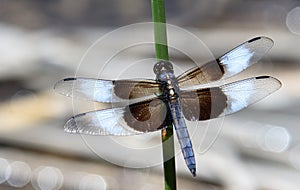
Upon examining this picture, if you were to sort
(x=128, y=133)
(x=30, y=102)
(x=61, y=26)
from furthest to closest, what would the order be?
(x=61, y=26), (x=30, y=102), (x=128, y=133)

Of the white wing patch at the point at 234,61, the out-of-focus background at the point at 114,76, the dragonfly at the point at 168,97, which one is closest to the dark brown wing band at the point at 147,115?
the dragonfly at the point at 168,97

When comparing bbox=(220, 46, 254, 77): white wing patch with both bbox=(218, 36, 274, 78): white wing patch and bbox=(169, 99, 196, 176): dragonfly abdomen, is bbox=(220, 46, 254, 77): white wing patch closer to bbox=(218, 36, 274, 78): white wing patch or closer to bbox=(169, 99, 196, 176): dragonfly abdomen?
bbox=(218, 36, 274, 78): white wing patch

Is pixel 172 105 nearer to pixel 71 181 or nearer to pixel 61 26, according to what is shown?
pixel 71 181

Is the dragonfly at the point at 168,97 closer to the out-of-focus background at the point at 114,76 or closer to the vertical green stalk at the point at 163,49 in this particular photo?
the vertical green stalk at the point at 163,49

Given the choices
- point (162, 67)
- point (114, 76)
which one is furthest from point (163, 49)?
point (114, 76)

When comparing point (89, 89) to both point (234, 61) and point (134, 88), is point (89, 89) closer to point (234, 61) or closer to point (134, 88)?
point (134, 88)

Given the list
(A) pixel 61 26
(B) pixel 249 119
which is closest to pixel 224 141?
(B) pixel 249 119

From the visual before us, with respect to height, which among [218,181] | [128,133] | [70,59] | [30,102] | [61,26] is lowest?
[128,133]

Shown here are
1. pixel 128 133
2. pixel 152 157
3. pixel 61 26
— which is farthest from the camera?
pixel 61 26
